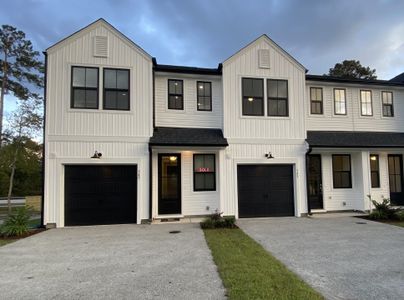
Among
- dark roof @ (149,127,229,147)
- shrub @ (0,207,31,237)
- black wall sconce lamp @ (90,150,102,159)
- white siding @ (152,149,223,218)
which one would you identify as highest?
dark roof @ (149,127,229,147)

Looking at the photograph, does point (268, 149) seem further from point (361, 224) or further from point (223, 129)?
point (361, 224)

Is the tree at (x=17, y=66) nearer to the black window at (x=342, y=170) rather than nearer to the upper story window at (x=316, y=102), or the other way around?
the upper story window at (x=316, y=102)

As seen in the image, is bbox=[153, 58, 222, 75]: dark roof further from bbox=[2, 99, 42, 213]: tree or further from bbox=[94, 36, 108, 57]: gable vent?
bbox=[2, 99, 42, 213]: tree

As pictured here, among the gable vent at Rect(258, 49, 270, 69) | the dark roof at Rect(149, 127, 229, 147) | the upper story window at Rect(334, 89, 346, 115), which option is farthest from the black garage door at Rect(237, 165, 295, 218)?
the gable vent at Rect(258, 49, 270, 69)

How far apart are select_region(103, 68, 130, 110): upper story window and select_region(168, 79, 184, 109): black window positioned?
183cm

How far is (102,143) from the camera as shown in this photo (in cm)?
1012

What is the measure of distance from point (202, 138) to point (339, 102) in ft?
23.7

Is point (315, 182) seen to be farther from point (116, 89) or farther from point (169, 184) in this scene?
point (116, 89)

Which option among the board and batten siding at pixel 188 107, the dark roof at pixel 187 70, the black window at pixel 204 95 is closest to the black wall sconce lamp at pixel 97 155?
the board and batten siding at pixel 188 107

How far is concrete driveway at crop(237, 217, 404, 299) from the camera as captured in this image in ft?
13.4

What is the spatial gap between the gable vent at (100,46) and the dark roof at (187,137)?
353 cm

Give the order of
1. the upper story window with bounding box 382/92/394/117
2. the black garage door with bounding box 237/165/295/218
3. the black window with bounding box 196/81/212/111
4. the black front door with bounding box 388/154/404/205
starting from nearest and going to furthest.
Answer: the black garage door with bounding box 237/165/295/218 → the black window with bounding box 196/81/212/111 → the black front door with bounding box 388/154/404/205 → the upper story window with bounding box 382/92/394/117

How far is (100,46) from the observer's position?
10.4 m

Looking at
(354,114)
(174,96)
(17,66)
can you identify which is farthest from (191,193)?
(17,66)
